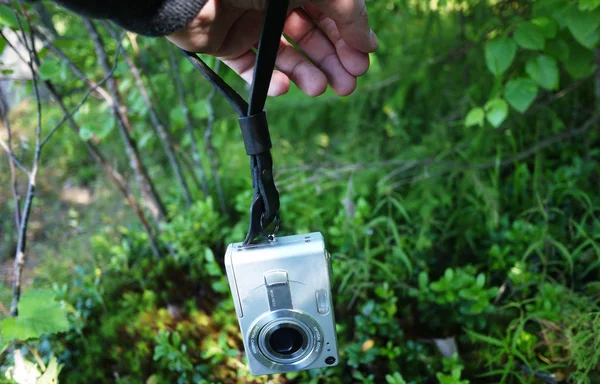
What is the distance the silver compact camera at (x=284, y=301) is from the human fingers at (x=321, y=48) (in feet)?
1.41

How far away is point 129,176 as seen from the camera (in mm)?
3887

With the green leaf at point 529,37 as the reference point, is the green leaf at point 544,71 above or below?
below

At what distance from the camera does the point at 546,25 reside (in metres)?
1.65

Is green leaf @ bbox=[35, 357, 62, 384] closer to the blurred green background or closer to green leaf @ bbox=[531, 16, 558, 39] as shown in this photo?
the blurred green background

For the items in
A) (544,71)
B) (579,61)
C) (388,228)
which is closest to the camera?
(544,71)

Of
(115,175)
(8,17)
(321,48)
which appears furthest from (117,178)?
(321,48)

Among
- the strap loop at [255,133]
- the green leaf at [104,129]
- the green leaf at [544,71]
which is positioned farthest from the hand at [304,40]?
the green leaf at [104,129]

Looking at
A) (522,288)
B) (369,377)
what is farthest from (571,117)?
(369,377)

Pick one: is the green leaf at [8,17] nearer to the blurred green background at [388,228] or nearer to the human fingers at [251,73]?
the blurred green background at [388,228]

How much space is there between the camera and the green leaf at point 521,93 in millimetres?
1729

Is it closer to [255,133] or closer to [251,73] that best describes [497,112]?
[251,73]

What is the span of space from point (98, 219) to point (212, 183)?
1059 mm

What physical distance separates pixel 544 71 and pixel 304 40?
1000mm

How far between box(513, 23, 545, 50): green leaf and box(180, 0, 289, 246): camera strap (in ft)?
3.62
